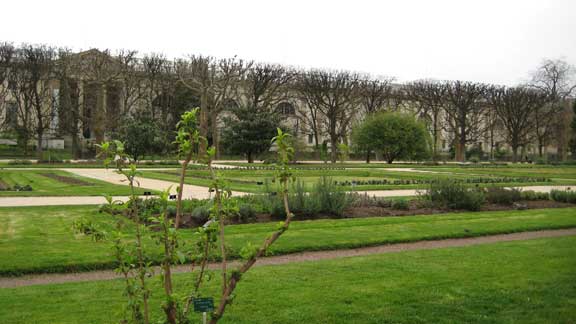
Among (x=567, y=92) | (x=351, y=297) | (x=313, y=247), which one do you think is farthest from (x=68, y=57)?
(x=567, y=92)

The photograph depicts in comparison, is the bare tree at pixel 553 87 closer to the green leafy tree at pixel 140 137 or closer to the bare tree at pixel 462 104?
the bare tree at pixel 462 104

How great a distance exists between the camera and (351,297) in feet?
20.4

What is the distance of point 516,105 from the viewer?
68875mm

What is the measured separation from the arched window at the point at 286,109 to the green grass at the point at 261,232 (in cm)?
5007

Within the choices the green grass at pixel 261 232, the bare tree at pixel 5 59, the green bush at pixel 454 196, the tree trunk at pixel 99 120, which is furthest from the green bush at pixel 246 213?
the bare tree at pixel 5 59

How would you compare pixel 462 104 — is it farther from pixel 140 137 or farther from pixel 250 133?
pixel 140 137

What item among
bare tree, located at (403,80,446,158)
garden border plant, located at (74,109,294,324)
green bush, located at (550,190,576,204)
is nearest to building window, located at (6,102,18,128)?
bare tree, located at (403,80,446,158)

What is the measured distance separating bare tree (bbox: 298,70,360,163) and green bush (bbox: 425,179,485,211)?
137 feet

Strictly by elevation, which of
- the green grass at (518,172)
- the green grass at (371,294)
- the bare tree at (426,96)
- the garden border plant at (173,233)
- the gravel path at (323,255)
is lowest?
the gravel path at (323,255)

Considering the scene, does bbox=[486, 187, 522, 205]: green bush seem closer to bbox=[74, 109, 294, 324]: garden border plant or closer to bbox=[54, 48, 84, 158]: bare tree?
bbox=[74, 109, 294, 324]: garden border plant

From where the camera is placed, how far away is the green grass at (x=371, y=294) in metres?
5.54

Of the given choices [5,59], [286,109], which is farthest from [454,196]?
[286,109]

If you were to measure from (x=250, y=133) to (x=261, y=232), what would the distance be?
33500 millimetres

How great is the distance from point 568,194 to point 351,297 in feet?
50.1
